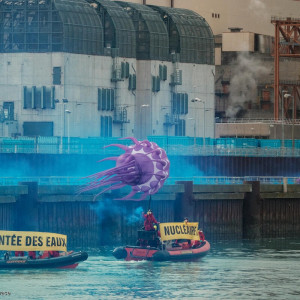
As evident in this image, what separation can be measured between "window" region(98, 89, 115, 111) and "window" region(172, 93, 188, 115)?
11.0 m

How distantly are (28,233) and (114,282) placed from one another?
797 cm

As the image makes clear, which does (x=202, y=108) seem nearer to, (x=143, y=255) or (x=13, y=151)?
(x=13, y=151)

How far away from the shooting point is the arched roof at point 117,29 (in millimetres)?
169125

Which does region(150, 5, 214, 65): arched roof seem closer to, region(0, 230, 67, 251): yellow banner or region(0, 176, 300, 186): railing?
region(0, 176, 300, 186): railing

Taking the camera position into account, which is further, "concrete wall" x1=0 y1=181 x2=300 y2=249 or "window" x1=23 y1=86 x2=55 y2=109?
"window" x1=23 y1=86 x2=55 y2=109

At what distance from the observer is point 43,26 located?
162 m

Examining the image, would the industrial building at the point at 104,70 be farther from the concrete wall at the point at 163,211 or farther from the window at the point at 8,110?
the concrete wall at the point at 163,211

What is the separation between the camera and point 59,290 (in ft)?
276

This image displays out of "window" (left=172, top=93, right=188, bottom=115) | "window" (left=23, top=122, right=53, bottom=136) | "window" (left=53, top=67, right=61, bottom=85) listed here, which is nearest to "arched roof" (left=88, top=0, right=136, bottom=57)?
"window" (left=172, top=93, right=188, bottom=115)

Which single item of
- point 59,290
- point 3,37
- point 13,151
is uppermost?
point 3,37

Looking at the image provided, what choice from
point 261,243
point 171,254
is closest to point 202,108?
point 261,243

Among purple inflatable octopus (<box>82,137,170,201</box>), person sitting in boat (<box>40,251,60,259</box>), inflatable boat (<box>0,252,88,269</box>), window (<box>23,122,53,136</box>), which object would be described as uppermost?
window (<box>23,122,53,136</box>)

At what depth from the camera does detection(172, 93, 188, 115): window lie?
579 ft

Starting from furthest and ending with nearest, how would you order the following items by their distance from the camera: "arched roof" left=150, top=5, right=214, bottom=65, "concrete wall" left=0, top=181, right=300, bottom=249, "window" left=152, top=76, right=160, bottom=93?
"arched roof" left=150, top=5, right=214, bottom=65 → "window" left=152, top=76, right=160, bottom=93 → "concrete wall" left=0, top=181, right=300, bottom=249
